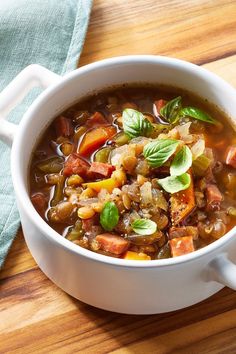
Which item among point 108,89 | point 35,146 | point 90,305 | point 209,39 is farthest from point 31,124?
point 209,39

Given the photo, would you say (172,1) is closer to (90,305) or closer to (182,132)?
(182,132)

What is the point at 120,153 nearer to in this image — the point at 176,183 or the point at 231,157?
the point at 176,183

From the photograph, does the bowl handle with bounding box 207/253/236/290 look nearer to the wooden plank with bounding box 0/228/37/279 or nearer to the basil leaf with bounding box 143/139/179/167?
the basil leaf with bounding box 143/139/179/167

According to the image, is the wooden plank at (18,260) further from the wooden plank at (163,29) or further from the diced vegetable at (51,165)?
the wooden plank at (163,29)

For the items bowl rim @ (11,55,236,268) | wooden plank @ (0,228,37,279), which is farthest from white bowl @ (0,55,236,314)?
wooden plank @ (0,228,37,279)

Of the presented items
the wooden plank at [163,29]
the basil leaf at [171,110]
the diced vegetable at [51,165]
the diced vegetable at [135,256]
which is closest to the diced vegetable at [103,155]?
the diced vegetable at [51,165]

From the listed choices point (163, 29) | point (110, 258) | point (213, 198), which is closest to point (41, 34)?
point (163, 29)
